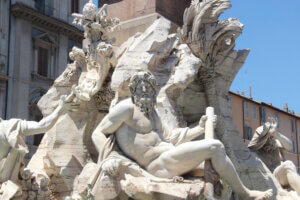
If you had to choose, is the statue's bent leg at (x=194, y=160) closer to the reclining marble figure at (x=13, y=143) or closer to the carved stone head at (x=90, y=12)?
the reclining marble figure at (x=13, y=143)

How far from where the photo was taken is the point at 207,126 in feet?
19.5

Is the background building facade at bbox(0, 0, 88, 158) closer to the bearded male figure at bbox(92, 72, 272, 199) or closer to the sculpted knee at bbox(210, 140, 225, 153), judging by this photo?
the bearded male figure at bbox(92, 72, 272, 199)

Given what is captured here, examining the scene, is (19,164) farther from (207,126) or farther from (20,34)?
(20,34)

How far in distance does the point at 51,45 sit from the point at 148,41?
17.0m

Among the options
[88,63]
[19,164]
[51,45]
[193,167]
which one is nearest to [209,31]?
[88,63]

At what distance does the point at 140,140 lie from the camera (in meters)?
5.70

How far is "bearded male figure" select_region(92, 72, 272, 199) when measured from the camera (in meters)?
5.54

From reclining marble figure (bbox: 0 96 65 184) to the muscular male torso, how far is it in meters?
1.83

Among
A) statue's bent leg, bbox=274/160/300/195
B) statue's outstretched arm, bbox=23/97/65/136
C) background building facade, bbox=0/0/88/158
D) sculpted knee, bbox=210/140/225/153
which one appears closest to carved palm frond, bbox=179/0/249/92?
statue's bent leg, bbox=274/160/300/195

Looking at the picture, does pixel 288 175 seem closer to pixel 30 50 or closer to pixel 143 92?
pixel 143 92

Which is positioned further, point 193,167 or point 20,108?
point 20,108

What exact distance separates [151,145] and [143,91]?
62 centimetres

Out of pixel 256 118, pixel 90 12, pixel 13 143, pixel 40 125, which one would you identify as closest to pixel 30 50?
pixel 256 118

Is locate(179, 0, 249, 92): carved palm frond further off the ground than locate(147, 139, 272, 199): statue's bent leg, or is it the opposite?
locate(179, 0, 249, 92): carved palm frond
